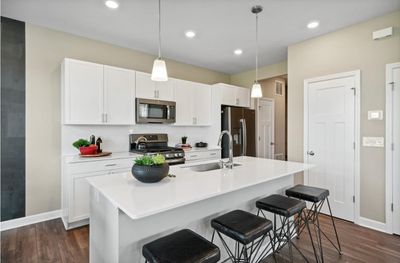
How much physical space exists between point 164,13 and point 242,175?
2.26m

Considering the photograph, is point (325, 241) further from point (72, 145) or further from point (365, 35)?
point (72, 145)

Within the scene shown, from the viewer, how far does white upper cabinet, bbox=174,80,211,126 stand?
4.17 metres

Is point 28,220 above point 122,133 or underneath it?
underneath

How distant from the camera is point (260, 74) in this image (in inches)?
198

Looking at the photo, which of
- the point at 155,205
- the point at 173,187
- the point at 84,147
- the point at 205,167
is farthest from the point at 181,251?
the point at 84,147

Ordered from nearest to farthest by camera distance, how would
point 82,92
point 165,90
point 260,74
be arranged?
1. point 82,92
2. point 165,90
3. point 260,74

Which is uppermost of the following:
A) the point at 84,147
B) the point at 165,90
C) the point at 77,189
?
the point at 165,90

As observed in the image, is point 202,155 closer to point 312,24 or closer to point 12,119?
point 312,24

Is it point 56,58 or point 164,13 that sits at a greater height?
point 164,13

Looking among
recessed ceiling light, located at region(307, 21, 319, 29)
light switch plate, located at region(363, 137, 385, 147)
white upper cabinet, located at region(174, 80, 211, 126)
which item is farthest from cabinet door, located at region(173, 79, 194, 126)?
light switch plate, located at region(363, 137, 385, 147)

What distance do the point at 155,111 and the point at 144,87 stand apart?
46 centimetres

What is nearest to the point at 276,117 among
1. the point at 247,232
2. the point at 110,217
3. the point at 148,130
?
the point at 148,130

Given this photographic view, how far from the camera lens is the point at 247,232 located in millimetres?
1427

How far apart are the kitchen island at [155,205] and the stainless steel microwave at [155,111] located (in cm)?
181
